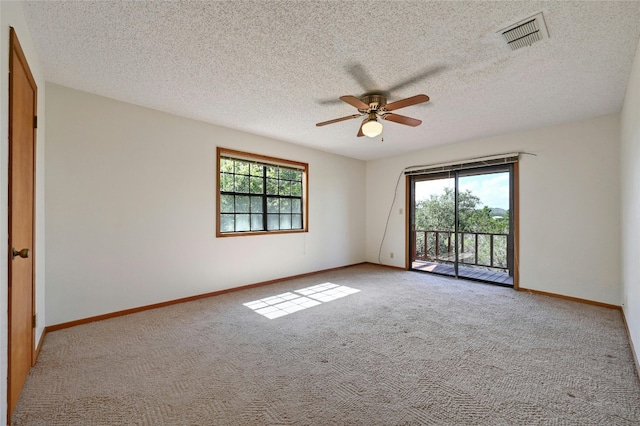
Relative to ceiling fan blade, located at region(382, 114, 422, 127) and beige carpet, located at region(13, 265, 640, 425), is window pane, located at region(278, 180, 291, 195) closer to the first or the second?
beige carpet, located at region(13, 265, 640, 425)

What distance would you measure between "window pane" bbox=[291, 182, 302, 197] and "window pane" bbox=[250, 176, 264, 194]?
67 cm

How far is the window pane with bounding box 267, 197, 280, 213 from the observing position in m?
4.83

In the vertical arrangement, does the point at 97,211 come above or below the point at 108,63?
below

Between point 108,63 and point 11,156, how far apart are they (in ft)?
4.25

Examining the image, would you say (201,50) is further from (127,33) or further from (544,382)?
(544,382)

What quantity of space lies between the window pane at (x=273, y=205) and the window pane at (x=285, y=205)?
0.24 ft

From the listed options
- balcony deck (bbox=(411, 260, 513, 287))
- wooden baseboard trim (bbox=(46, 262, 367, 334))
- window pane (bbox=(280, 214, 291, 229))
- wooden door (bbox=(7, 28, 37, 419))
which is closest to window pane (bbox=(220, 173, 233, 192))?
window pane (bbox=(280, 214, 291, 229))

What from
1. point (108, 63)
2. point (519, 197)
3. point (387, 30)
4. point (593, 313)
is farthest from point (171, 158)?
point (593, 313)

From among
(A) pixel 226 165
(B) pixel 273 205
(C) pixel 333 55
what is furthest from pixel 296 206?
(C) pixel 333 55

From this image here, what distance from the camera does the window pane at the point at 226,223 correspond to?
4.24 m

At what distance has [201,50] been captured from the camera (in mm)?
2293

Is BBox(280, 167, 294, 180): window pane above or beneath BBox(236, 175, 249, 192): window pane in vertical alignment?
above

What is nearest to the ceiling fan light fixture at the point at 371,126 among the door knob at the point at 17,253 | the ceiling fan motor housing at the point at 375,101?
the ceiling fan motor housing at the point at 375,101

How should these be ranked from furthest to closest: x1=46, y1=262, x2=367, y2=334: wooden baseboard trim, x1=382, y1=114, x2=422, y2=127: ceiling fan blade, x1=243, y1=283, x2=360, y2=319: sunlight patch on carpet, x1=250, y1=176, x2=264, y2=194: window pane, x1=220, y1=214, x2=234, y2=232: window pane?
x1=250, y1=176, x2=264, y2=194: window pane
x1=220, y1=214, x2=234, y2=232: window pane
x1=243, y1=283, x2=360, y2=319: sunlight patch on carpet
x1=382, y1=114, x2=422, y2=127: ceiling fan blade
x1=46, y1=262, x2=367, y2=334: wooden baseboard trim
